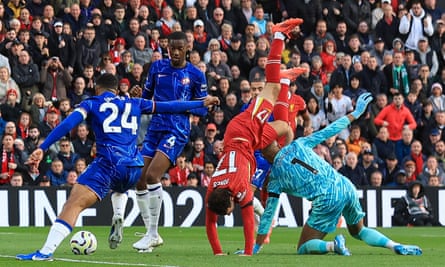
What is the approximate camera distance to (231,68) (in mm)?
29297

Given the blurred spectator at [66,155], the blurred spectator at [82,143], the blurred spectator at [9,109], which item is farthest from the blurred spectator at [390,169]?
the blurred spectator at [9,109]

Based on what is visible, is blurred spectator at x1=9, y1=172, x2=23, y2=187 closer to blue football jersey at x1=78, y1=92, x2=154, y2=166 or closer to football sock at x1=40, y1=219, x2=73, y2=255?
blue football jersey at x1=78, y1=92, x2=154, y2=166

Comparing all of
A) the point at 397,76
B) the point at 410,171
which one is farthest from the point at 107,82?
the point at 397,76

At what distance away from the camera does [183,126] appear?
17.4 m

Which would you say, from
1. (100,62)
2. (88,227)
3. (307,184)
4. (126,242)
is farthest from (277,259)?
(100,62)

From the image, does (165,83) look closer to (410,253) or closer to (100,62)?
(410,253)

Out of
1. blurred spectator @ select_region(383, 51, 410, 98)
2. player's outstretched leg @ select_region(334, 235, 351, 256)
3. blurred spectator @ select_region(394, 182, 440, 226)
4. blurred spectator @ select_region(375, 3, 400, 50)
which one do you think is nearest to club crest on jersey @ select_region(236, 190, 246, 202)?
player's outstretched leg @ select_region(334, 235, 351, 256)

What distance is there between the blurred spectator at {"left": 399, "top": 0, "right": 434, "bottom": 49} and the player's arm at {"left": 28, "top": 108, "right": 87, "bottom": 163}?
18737 millimetres

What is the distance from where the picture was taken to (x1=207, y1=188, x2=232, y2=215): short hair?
14383 millimetres

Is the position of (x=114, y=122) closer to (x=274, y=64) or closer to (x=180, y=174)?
(x=274, y=64)

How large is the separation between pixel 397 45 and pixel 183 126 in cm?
1449

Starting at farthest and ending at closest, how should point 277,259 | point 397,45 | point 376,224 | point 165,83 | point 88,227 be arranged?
1. point 397,45
2. point 376,224
3. point 88,227
4. point 165,83
5. point 277,259

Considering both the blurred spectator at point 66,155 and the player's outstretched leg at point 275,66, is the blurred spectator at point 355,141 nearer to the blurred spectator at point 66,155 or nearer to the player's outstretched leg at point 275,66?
the blurred spectator at point 66,155

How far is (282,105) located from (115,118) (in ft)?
10.9
